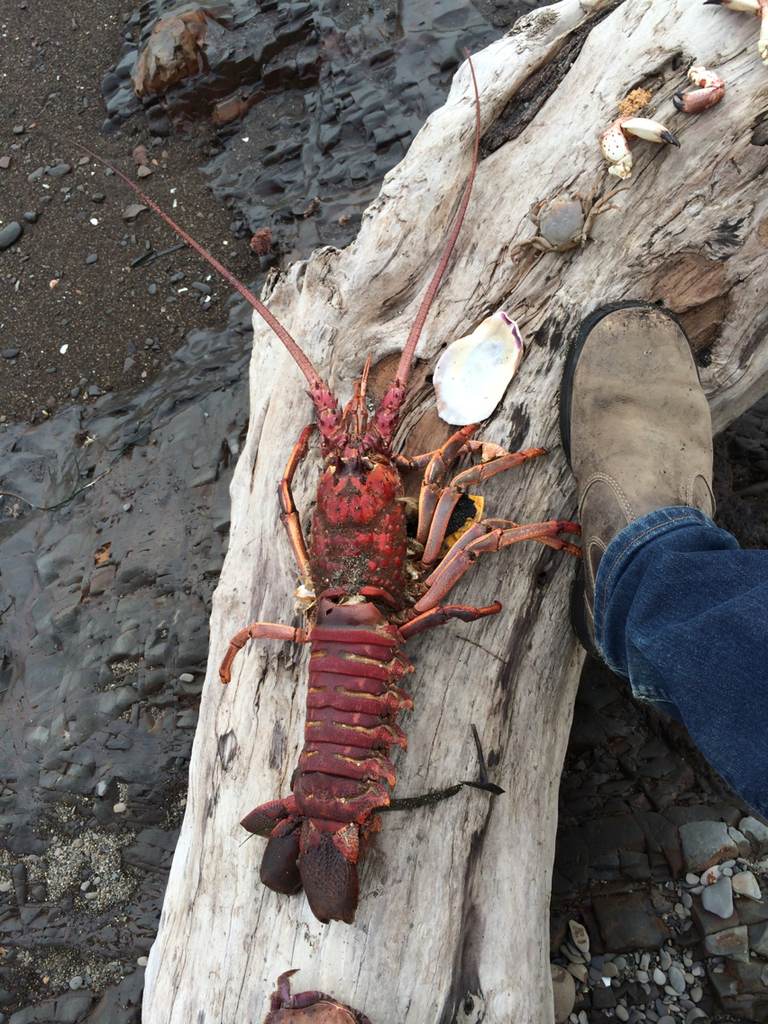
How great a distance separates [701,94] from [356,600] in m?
2.25

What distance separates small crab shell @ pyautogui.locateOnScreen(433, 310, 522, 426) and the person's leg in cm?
25

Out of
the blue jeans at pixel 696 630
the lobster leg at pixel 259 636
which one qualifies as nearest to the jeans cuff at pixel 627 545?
the blue jeans at pixel 696 630

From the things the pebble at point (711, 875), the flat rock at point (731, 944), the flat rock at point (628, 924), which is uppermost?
the flat rock at point (628, 924)

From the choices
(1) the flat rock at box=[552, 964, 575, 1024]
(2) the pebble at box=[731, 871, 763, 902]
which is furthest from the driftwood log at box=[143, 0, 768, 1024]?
(2) the pebble at box=[731, 871, 763, 902]

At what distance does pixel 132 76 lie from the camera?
4406 mm

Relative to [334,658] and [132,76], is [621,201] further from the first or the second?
[132,76]

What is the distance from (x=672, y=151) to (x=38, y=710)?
149 inches

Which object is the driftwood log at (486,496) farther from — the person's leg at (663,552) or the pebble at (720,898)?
the pebble at (720,898)

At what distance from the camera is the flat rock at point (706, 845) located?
9.17 feet

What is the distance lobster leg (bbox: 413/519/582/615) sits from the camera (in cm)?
244

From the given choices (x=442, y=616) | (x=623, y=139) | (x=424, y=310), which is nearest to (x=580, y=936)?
(x=442, y=616)

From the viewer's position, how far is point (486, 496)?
8.75ft

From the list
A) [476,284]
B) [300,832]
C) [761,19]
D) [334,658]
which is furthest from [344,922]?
[761,19]

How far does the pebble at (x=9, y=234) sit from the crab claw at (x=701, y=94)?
3897 millimetres
